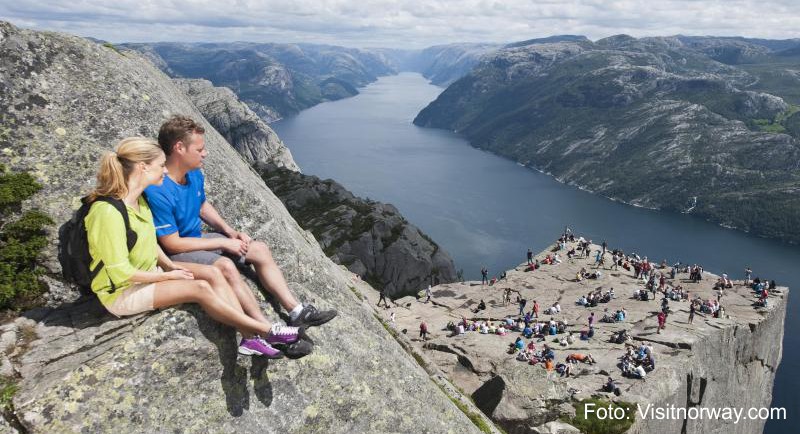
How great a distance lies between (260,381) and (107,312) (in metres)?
3.47

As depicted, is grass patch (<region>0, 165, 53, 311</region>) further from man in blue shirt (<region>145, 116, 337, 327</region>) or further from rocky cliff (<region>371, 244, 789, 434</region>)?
rocky cliff (<region>371, 244, 789, 434</region>)

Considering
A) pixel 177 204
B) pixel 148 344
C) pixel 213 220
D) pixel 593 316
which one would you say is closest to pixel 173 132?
pixel 177 204

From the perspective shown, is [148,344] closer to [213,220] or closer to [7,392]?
[7,392]

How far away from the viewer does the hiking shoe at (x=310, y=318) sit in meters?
10.2

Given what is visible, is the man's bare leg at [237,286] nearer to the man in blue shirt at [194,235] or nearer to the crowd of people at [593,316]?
the man in blue shirt at [194,235]

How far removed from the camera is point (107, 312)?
9.70 meters

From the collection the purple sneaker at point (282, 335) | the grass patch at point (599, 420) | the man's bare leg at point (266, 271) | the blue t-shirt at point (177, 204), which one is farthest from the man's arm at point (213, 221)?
the grass patch at point (599, 420)

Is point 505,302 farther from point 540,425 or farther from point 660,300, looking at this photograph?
point 540,425

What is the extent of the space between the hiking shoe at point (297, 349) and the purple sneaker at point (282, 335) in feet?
0.30

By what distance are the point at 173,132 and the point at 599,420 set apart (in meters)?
27.3

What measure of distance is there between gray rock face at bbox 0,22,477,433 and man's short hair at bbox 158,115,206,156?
2305 mm

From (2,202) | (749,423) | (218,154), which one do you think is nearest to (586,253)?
(749,423)

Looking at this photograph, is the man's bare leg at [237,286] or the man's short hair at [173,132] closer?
the man's bare leg at [237,286]

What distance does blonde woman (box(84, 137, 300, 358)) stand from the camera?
852 centimetres
